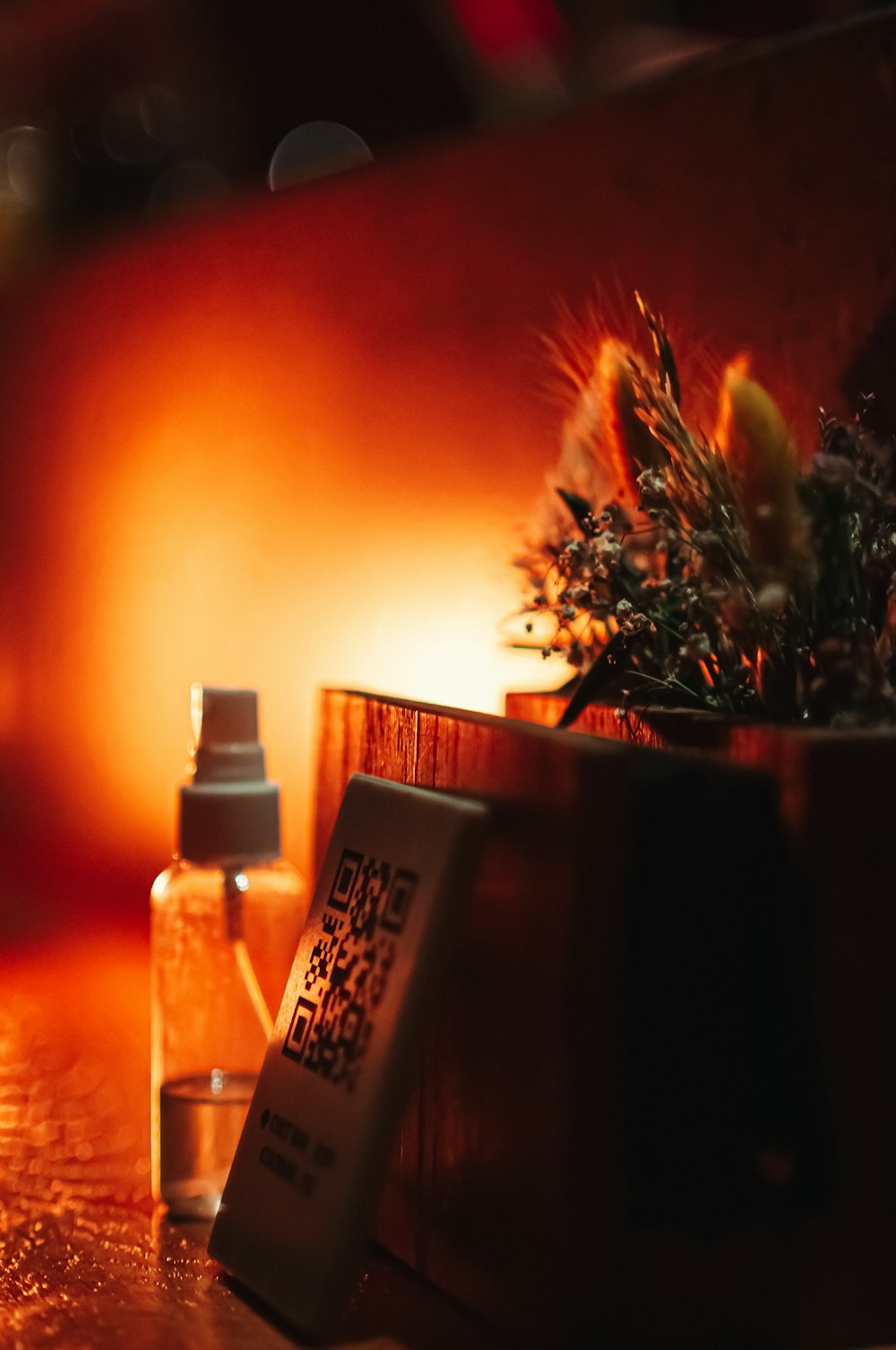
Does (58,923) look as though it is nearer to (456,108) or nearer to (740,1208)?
(456,108)

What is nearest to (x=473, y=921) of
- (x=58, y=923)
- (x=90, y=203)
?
(x=58, y=923)

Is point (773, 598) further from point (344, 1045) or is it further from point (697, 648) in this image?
point (344, 1045)

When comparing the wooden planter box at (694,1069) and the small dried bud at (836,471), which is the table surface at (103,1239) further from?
the small dried bud at (836,471)

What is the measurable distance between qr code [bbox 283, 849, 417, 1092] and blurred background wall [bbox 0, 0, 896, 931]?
34 centimetres

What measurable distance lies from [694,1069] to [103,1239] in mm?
317

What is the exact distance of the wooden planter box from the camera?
493 millimetres

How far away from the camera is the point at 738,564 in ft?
1.87

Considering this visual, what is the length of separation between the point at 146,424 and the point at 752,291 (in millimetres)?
784

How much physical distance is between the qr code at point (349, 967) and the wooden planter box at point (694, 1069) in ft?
0.20

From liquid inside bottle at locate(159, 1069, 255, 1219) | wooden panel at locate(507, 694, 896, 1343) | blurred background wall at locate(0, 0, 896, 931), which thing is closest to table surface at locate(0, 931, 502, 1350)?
liquid inside bottle at locate(159, 1069, 255, 1219)

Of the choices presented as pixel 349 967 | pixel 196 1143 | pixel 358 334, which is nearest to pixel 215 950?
pixel 196 1143

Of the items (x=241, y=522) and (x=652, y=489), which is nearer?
(x=652, y=489)

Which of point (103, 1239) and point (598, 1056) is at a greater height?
point (598, 1056)

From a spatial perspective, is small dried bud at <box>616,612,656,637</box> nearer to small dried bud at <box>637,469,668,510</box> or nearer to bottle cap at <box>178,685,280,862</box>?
small dried bud at <box>637,469,668,510</box>
